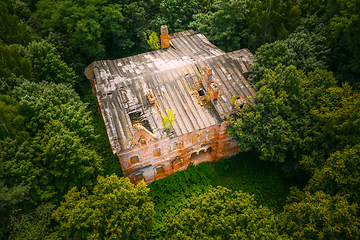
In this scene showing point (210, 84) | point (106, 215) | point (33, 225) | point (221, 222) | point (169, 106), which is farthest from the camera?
point (210, 84)

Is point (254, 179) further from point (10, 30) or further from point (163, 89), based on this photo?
point (10, 30)

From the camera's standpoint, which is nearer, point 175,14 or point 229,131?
point 229,131

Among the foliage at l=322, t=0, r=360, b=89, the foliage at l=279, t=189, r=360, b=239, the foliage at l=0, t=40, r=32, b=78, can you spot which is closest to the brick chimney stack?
the foliage at l=279, t=189, r=360, b=239

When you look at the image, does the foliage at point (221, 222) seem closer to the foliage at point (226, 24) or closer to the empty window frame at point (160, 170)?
the empty window frame at point (160, 170)

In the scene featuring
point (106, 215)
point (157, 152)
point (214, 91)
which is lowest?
point (106, 215)

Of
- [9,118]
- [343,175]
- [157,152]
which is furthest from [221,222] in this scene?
[9,118]

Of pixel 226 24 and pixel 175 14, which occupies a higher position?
pixel 175 14

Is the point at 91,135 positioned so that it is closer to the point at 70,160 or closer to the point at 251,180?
the point at 70,160
